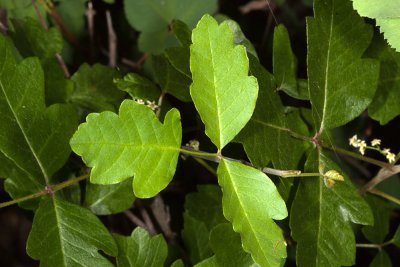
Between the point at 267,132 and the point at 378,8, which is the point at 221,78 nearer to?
the point at 267,132

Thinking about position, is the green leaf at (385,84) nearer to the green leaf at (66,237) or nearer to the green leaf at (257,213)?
the green leaf at (257,213)

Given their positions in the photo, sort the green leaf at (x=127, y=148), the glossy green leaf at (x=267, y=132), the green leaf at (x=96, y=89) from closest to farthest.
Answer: the green leaf at (x=127, y=148), the glossy green leaf at (x=267, y=132), the green leaf at (x=96, y=89)

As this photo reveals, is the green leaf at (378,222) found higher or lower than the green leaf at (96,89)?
lower

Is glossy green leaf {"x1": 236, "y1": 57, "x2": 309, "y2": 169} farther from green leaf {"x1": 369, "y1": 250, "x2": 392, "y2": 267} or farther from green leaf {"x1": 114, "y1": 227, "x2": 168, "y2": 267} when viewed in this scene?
green leaf {"x1": 369, "y1": 250, "x2": 392, "y2": 267}

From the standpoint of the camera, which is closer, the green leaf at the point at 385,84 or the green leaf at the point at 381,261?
the green leaf at the point at 385,84

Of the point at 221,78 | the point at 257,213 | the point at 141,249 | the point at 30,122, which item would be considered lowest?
the point at 141,249

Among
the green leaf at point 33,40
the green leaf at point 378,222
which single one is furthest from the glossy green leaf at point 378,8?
the green leaf at point 33,40

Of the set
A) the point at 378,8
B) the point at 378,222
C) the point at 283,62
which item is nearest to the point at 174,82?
the point at 283,62
